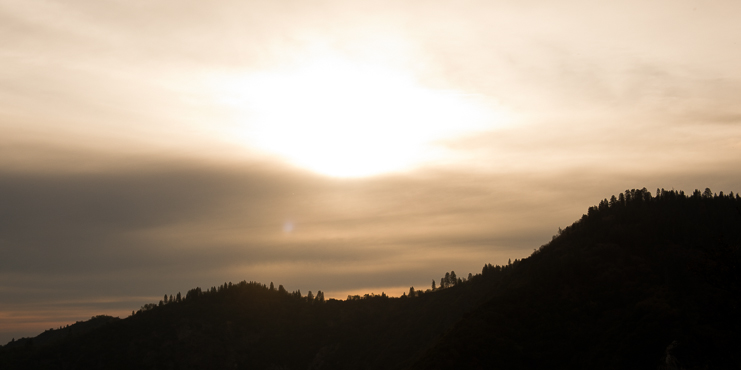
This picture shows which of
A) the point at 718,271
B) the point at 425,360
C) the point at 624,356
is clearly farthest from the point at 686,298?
the point at 718,271

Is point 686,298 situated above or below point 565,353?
above

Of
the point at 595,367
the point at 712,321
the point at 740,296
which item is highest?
the point at 740,296

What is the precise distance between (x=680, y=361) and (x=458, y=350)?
225 ft

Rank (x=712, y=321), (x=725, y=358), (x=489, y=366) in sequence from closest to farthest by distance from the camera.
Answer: (x=725, y=358) < (x=712, y=321) < (x=489, y=366)

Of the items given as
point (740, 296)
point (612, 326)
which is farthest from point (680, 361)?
point (740, 296)

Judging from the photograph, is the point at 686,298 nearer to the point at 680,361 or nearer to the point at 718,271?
the point at 680,361

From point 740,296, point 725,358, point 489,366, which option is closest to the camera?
point 740,296

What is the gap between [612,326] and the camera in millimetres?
198625

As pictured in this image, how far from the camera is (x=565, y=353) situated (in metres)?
197

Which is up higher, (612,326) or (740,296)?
(740,296)

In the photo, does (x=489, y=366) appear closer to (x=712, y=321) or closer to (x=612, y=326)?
(x=612, y=326)

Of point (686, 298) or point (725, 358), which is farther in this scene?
point (686, 298)

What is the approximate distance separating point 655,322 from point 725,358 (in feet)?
103

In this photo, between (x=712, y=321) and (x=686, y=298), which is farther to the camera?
(x=686, y=298)
